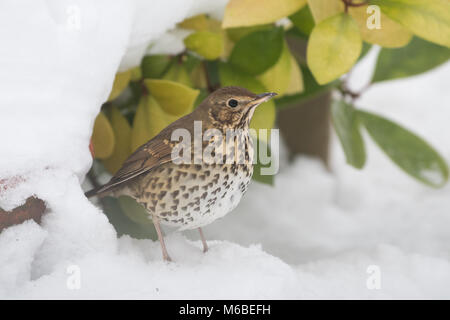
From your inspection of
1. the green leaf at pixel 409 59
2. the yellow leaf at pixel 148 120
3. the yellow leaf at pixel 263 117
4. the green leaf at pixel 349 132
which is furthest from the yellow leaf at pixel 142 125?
the green leaf at pixel 409 59

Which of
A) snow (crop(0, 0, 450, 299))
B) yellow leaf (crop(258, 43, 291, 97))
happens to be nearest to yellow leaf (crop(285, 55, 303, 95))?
yellow leaf (crop(258, 43, 291, 97))

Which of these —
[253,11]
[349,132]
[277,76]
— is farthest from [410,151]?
[253,11]

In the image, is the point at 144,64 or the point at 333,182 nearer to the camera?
the point at 144,64

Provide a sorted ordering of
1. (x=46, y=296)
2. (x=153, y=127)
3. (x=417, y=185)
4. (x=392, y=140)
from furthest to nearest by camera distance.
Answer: (x=417, y=185) < (x=392, y=140) < (x=153, y=127) < (x=46, y=296)

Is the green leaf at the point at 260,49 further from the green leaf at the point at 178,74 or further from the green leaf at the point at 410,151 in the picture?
the green leaf at the point at 410,151

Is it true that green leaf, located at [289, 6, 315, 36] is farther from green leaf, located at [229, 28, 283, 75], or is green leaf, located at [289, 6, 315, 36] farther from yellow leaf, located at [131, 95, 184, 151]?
yellow leaf, located at [131, 95, 184, 151]

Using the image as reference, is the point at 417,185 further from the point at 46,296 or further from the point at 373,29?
the point at 46,296

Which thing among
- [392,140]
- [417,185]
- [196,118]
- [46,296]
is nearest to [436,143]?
[417,185]

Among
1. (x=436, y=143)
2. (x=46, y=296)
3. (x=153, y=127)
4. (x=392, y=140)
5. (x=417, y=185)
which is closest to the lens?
(x=46, y=296)
